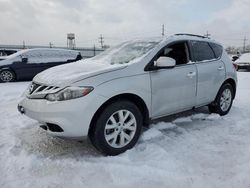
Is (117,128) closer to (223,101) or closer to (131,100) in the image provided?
(131,100)

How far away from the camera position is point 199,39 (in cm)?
490

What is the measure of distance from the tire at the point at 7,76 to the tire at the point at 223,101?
7.85 m

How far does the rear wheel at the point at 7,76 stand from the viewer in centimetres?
1018

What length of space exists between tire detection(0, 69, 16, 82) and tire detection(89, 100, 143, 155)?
8.08 m

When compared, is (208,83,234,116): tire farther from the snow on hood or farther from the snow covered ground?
the snow on hood

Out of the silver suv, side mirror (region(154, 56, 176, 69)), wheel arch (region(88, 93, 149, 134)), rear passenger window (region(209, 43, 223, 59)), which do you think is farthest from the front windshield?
rear passenger window (region(209, 43, 223, 59))

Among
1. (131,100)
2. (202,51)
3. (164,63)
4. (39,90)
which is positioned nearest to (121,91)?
(131,100)

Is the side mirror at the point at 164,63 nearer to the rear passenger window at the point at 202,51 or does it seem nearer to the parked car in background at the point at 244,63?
the rear passenger window at the point at 202,51

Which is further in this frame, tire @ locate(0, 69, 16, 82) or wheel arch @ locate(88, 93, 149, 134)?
tire @ locate(0, 69, 16, 82)

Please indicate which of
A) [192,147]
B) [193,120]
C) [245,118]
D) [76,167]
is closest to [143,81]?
[192,147]

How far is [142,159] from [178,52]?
6.53 feet

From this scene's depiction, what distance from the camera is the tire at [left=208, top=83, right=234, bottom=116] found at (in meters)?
5.22

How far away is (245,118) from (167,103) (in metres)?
2.02

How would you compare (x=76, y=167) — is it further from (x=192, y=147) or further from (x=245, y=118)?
(x=245, y=118)
